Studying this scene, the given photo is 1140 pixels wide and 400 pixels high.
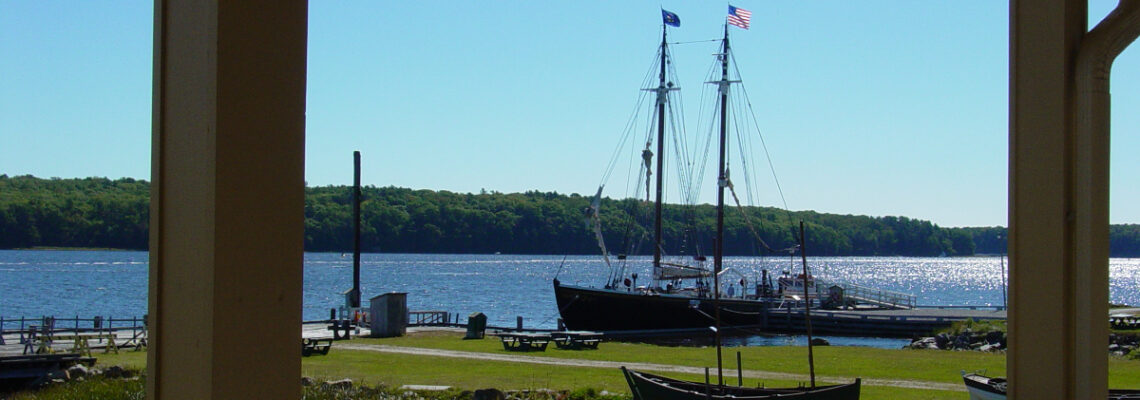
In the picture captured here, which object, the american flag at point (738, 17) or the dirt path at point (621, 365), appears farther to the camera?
the american flag at point (738, 17)

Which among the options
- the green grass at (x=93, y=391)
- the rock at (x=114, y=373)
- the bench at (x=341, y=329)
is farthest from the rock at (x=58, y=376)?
the bench at (x=341, y=329)

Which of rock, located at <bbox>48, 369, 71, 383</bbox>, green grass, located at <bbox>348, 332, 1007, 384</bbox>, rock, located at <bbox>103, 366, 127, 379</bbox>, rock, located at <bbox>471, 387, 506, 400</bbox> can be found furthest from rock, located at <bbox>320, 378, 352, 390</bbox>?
green grass, located at <bbox>348, 332, 1007, 384</bbox>

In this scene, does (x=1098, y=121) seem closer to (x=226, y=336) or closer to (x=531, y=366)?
(x=226, y=336)

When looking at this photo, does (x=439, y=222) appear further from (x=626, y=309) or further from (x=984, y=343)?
(x=984, y=343)

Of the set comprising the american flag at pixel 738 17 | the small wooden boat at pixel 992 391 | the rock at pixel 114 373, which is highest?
the american flag at pixel 738 17

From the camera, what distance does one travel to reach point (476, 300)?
87500 millimetres

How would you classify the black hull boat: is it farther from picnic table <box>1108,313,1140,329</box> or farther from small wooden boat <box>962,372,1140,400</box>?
small wooden boat <box>962,372,1140,400</box>

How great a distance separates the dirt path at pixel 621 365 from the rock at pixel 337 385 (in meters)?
6.23

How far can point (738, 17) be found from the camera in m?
50.2

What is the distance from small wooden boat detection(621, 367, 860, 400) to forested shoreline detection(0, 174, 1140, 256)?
10762cm

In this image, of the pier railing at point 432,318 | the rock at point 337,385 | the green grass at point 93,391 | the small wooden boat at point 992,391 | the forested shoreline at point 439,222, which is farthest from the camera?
the forested shoreline at point 439,222

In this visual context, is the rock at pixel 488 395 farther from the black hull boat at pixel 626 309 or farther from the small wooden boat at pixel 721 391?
the black hull boat at pixel 626 309

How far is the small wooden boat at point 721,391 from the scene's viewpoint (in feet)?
40.5

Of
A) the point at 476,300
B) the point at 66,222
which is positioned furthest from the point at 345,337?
the point at 66,222
